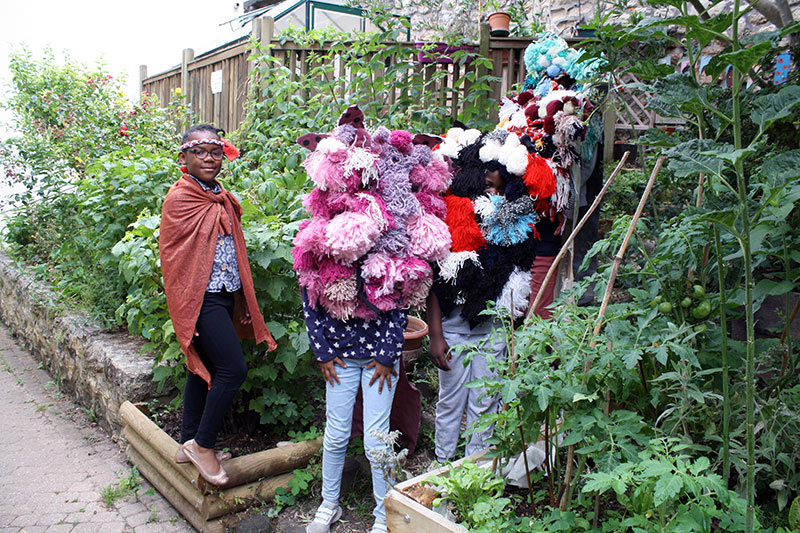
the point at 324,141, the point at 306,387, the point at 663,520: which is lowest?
the point at 306,387

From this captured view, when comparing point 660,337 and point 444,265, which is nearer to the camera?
point 660,337

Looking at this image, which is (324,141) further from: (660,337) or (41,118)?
(41,118)

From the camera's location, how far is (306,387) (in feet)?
11.5

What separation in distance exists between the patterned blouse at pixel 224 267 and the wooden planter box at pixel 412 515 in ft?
4.44

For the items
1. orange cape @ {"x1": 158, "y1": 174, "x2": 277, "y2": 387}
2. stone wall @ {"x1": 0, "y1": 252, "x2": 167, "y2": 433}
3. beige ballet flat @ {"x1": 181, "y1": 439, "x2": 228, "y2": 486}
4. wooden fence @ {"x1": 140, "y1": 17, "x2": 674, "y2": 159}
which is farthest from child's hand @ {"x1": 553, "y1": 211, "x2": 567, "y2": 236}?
stone wall @ {"x1": 0, "y1": 252, "x2": 167, "y2": 433}

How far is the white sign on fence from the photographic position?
24.5 ft

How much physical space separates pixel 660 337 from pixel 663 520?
0.49 metres

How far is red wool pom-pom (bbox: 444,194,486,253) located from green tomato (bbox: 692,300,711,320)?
3.78 feet

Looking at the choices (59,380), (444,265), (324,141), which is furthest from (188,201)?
(59,380)

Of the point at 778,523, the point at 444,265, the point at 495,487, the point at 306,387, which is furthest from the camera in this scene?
the point at 306,387

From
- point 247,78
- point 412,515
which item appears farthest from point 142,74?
point 412,515

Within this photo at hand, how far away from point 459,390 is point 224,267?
1293 mm

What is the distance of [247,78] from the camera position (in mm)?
5797

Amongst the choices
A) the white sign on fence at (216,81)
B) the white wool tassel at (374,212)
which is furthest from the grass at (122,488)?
the white sign on fence at (216,81)
